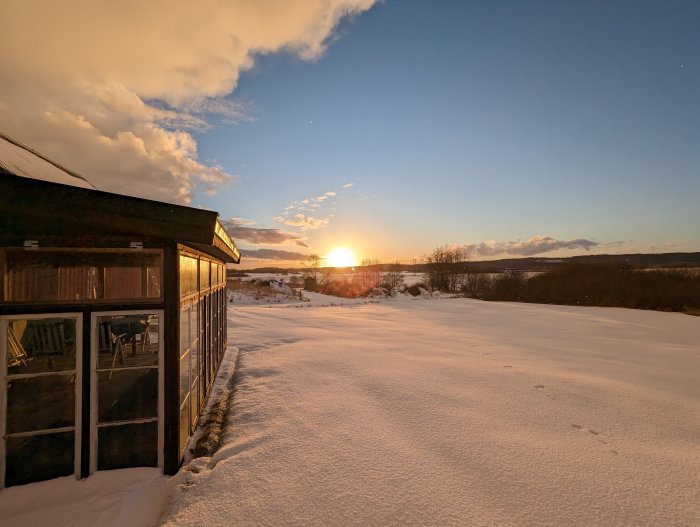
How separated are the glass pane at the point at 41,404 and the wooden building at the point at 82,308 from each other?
15 millimetres

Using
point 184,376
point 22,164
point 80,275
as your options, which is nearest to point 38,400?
point 184,376

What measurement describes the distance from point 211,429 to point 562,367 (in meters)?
8.43

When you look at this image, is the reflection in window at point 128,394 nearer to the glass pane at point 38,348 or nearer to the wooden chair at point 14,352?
the glass pane at point 38,348

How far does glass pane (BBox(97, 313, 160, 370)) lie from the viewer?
192 inches

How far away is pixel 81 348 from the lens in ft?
11.2

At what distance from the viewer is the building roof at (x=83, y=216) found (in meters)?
2.95

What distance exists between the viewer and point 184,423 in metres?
4.19

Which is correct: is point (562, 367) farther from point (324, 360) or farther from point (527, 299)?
point (527, 299)

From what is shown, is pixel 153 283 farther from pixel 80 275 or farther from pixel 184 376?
pixel 184 376

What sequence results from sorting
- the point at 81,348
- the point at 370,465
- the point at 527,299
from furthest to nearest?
1. the point at 527,299
2. the point at 370,465
3. the point at 81,348

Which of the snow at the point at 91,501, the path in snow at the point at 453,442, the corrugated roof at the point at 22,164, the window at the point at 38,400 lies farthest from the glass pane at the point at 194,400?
the corrugated roof at the point at 22,164

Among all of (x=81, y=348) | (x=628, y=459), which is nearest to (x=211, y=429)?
(x=81, y=348)

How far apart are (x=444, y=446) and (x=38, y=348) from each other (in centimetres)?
552

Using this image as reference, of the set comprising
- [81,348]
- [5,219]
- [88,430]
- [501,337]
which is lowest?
[501,337]
